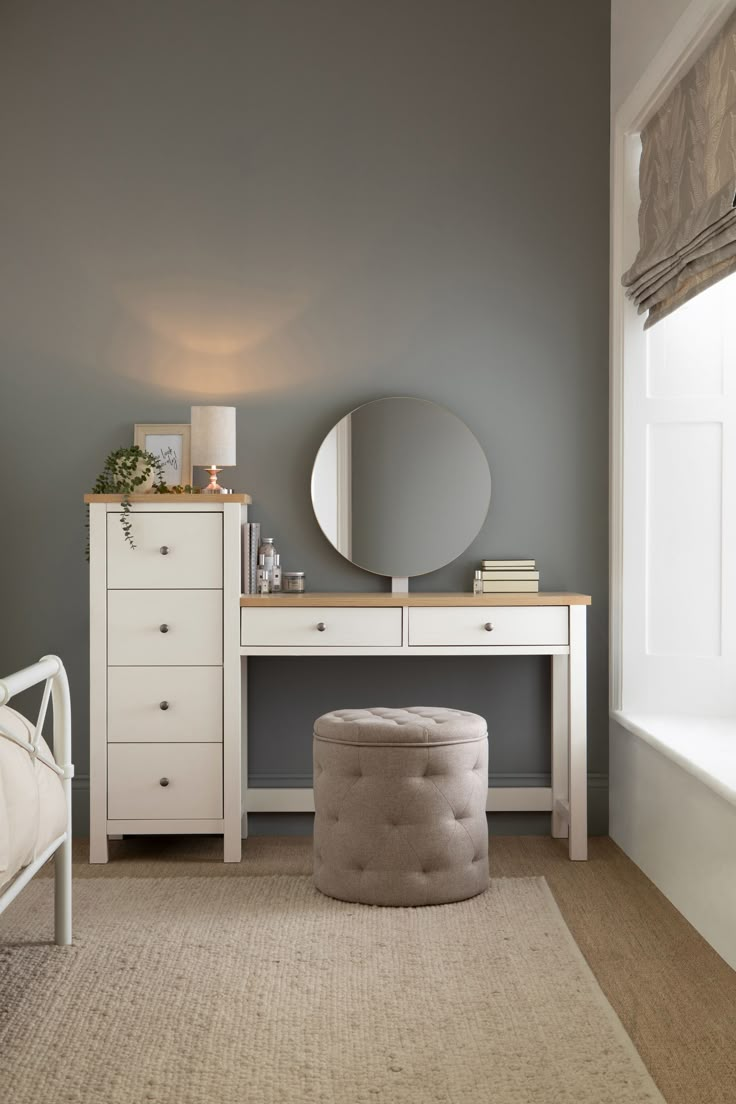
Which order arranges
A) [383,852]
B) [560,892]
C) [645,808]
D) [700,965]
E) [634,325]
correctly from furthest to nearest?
[634,325]
[645,808]
[560,892]
[383,852]
[700,965]

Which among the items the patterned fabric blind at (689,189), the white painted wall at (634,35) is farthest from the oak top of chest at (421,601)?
the white painted wall at (634,35)

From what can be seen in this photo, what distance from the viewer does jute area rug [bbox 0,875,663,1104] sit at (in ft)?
6.35

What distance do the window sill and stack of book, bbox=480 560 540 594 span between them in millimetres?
536

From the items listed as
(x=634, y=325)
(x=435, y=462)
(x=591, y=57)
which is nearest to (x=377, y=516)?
(x=435, y=462)

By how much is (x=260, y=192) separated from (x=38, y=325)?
3.05 ft

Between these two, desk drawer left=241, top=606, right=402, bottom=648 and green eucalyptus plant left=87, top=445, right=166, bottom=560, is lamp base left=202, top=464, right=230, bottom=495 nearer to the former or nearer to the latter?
green eucalyptus plant left=87, top=445, right=166, bottom=560

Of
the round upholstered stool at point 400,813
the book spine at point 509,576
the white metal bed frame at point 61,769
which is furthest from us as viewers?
the book spine at point 509,576

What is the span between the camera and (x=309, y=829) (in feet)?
12.4

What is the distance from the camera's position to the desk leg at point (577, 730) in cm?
340

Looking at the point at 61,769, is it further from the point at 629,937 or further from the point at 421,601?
the point at 629,937

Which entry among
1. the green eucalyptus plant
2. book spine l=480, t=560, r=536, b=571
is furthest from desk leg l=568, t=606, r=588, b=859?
the green eucalyptus plant

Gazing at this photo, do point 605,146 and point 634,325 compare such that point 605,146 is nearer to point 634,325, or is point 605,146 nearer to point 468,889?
point 634,325

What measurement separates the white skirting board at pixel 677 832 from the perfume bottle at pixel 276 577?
128cm

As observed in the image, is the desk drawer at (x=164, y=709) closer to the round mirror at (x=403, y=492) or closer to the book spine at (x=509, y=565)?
the round mirror at (x=403, y=492)
